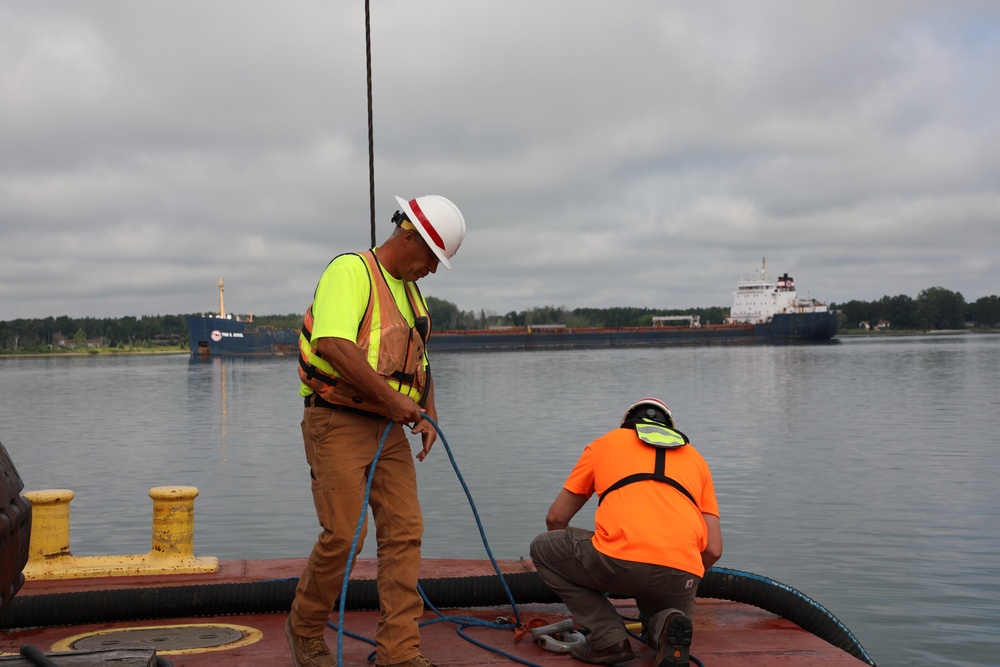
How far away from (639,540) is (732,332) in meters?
93.1

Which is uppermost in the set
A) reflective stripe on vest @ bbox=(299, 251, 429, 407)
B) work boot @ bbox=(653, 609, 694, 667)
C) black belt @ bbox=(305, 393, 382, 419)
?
reflective stripe on vest @ bbox=(299, 251, 429, 407)

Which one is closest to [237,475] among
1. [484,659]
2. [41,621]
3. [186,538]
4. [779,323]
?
[186,538]

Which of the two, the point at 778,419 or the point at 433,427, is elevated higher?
the point at 433,427

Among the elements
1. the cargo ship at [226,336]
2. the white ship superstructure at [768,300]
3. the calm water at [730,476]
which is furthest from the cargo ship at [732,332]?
the calm water at [730,476]

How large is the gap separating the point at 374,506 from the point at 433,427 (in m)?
0.43

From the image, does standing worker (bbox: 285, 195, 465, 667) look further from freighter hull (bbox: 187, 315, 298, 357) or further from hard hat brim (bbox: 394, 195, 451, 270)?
freighter hull (bbox: 187, 315, 298, 357)

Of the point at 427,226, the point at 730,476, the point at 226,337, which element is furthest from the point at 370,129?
the point at 226,337

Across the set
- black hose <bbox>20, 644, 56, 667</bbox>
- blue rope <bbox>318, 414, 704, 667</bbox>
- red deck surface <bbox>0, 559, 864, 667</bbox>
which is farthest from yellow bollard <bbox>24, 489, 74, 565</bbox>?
black hose <bbox>20, 644, 56, 667</bbox>

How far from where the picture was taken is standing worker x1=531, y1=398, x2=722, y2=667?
167 inches

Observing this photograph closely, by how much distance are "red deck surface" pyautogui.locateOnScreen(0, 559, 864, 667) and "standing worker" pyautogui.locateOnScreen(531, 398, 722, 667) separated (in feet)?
0.86

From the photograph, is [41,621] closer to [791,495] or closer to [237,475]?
[791,495]

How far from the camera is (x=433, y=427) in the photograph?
13.9 ft

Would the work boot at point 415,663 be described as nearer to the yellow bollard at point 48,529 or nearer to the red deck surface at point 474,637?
the red deck surface at point 474,637

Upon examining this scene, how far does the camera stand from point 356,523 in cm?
408
